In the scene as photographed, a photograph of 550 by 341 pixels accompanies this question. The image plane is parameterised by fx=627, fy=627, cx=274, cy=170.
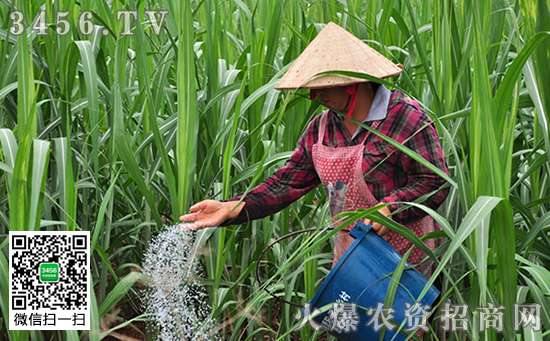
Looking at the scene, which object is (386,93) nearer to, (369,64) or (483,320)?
(369,64)

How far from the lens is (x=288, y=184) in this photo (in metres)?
1.50

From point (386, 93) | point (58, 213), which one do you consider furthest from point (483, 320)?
point (58, 213)

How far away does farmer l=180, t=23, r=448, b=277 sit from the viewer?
4.13 feet

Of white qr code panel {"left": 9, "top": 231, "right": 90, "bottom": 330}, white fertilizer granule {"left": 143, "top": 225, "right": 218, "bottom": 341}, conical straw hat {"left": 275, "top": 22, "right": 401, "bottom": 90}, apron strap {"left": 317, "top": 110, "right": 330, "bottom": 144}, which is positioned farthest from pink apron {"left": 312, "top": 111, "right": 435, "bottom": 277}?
white qr code panel {"left": 9, "top": 231, "right": 90, "bottom": 330}

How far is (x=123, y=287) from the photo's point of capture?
1.33 meters

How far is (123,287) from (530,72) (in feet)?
2.94

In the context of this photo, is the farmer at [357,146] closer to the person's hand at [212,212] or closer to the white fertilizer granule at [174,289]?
the person's hand at [212,212]

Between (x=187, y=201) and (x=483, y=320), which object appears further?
(x=187, y=201)

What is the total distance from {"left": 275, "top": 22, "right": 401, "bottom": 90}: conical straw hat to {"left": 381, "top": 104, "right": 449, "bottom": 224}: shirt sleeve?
5.0 inches

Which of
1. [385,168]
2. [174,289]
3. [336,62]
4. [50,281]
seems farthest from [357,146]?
[50,281]

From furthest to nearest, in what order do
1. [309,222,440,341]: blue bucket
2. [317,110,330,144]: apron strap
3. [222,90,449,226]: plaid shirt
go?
[317,110,330,144]: apron strap, [222,90,449,226]: plaid shirt, [309,222,440,341]: blue bucket

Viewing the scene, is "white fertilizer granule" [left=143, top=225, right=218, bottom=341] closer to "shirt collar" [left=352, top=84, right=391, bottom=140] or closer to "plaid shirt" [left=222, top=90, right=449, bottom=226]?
"plaid shirt" [left=222, top=90, right=449, bottom=226]

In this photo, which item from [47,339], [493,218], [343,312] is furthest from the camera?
[47,339]

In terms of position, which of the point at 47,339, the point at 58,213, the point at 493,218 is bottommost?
the point at 47,339
